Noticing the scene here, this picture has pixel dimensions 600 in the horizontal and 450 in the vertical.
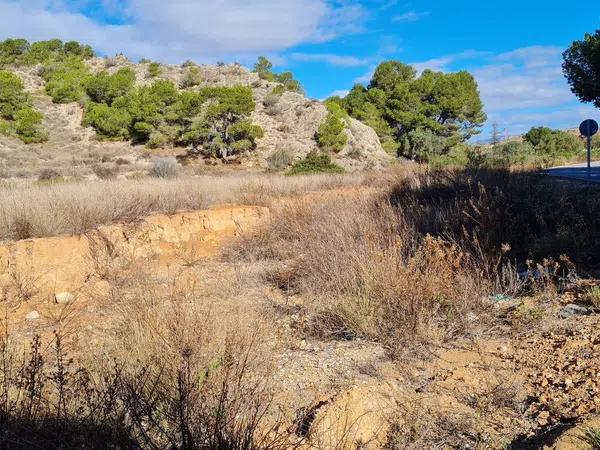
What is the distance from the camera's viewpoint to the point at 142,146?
2672cm

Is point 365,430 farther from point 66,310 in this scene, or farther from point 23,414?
point 66,310

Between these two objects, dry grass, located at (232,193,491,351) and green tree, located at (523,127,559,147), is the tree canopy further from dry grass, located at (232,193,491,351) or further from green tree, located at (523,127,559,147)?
dry grass, located at (232,193,491,351)

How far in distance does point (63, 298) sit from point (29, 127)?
23.3 m

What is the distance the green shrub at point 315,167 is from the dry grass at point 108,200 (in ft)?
22.3

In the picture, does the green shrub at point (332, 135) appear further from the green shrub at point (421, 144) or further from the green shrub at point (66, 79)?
the green shrub at point (66, 79)

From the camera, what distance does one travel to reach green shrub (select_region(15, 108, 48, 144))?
1011 inches

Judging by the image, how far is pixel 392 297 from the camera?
4488 millimetres

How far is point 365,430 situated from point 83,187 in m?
9.00

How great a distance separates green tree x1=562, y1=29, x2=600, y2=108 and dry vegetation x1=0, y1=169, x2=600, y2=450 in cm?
1745

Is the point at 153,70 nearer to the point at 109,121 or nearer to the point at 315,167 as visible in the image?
the point at 109,121

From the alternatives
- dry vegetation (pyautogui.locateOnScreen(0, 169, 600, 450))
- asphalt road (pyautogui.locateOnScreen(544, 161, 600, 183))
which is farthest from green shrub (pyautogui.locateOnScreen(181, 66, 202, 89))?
asphalt road (pyautogui.locateOnScreen(544, 161, 600, 183))

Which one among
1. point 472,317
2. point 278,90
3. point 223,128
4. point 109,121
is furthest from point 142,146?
point 472,317

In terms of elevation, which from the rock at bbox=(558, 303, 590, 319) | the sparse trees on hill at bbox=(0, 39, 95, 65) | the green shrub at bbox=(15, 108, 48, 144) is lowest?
the rock at bbox=(558, 303, 590, 319)

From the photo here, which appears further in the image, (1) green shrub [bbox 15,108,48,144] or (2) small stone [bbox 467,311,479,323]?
(1) green shrub [bbox 15,108,48,144]
